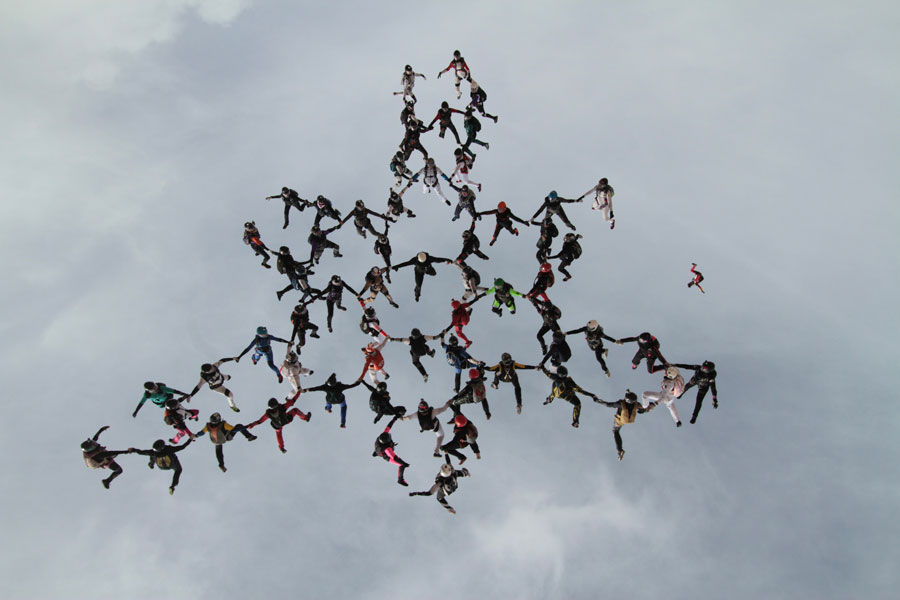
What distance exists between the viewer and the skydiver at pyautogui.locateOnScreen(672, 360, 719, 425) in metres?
23.2

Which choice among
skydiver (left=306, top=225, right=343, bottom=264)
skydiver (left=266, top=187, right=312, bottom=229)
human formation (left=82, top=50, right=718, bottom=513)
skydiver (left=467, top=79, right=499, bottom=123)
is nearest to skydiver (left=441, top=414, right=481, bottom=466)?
human formation (left=82, top=50, right=718, bottom=513)

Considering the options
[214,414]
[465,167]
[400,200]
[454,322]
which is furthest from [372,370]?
[465,167]

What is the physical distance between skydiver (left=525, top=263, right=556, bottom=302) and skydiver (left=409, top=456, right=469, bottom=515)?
10787 mm

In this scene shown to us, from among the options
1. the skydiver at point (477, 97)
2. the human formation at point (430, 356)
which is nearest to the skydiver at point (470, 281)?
the human formation at point (430, 356)

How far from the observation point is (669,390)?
76.5 ft

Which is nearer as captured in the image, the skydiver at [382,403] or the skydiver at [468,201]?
the skydiver at [382,403]

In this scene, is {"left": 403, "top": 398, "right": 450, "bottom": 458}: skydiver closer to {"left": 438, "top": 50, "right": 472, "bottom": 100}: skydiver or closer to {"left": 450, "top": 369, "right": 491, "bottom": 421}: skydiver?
{"left": 450, "top": 369, "right": 491, "bottom": 421}: skydiver

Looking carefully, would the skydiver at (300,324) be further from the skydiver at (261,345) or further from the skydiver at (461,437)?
the skydiver at (461,437)

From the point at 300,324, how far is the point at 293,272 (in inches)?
149

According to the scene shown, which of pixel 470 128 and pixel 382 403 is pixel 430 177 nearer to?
pixel 470 128

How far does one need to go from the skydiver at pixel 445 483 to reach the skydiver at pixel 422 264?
10442 mm

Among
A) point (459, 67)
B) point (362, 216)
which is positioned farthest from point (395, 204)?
point (459, 67)

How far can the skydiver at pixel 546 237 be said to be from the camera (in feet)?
95.3

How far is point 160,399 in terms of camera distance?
2372cm
